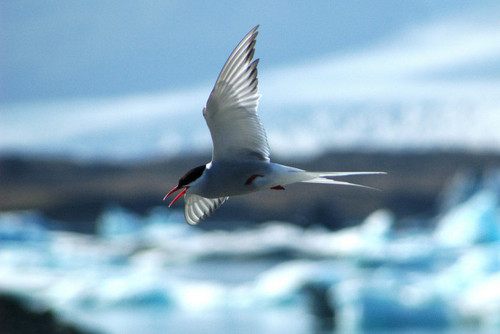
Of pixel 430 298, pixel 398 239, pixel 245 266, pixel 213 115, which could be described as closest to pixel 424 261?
pixel 398 239

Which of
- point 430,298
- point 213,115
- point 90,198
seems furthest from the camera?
point 90,198

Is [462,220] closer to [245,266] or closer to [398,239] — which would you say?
[398,239]

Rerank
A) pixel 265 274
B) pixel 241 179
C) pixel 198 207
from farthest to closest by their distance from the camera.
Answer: pixel 265 274, pixel 198 207, pixel 241 179

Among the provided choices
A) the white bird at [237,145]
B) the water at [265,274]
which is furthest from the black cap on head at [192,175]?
the water at [265,274]

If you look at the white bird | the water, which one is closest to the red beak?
the white bird

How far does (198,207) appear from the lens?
3.27 feet

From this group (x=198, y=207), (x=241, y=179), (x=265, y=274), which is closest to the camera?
(x=241, y=179)

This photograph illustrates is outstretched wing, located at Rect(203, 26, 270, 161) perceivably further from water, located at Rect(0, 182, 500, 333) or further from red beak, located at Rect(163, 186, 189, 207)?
water, located at Rect(0, 182, 500, 333)

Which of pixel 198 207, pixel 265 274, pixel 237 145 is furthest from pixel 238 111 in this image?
pixel 265 274

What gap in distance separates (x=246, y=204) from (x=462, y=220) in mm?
4789

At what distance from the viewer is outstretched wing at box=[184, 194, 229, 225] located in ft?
3.17

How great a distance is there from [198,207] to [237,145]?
0.44 ft

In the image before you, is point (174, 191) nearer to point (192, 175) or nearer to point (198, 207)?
point (192, 175)

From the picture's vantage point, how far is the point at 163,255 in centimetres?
1457
